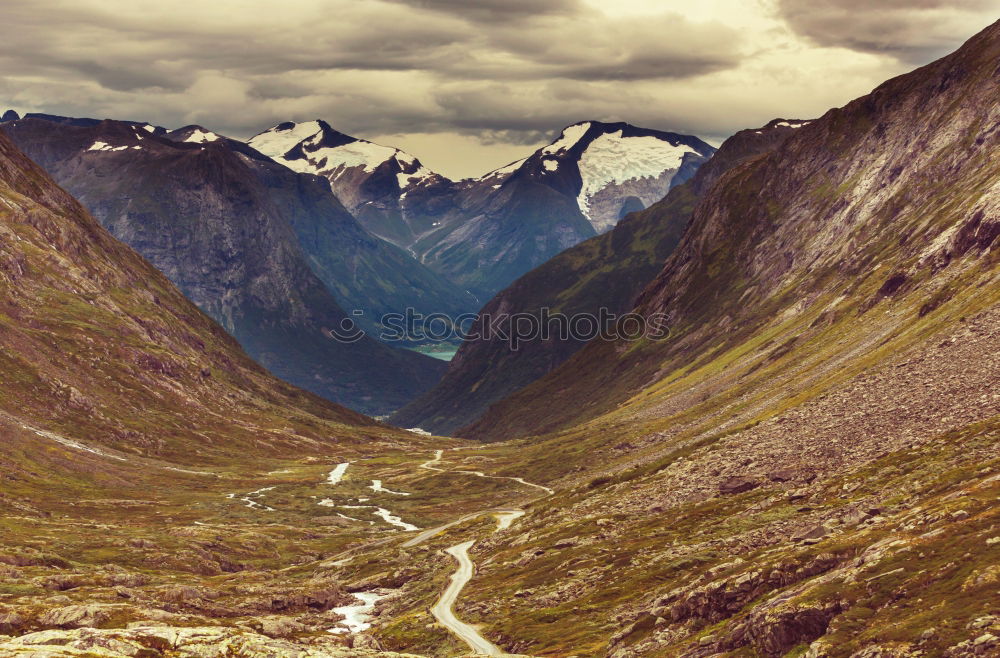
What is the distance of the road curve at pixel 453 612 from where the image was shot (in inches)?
4414

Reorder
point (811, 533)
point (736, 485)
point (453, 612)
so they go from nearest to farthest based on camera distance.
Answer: point (811, 533) < point (453, 612) < point (736, 485)

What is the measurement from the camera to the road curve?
112 meters

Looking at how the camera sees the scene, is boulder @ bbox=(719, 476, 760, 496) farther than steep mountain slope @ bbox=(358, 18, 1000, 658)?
Yes

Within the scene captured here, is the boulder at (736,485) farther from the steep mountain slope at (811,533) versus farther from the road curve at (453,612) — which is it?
the road curve at (453,612)

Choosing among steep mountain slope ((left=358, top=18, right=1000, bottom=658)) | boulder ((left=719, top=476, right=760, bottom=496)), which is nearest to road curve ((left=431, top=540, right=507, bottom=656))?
steep mountain slope ((left=358, top=18, right=1000, bottom=658))

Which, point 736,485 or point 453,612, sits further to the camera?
point 736,485

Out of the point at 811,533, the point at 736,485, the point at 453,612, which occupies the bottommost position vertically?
the point at 453,612

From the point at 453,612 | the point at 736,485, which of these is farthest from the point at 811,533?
the point at 453,612

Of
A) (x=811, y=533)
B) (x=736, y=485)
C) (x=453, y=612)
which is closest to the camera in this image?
(x=811, y=533)

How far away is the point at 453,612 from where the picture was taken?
132 metres

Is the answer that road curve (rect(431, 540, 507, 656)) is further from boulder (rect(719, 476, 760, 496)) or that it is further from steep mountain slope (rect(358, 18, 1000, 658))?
boulder (rect(719, 476, 760, 496))

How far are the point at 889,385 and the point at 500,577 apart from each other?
209 feet

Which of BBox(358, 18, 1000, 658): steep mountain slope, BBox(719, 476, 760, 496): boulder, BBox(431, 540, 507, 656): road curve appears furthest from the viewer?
BBox(719, 476, 760, 496): boulder

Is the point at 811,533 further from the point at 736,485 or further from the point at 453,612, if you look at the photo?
the point at 453,612
